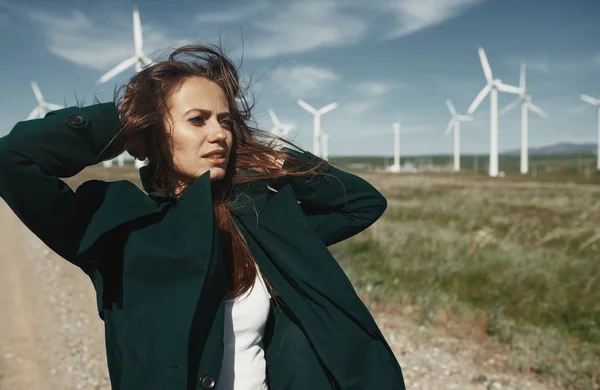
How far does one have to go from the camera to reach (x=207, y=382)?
1.71 m

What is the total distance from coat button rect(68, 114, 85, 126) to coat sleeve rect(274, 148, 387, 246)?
871mm

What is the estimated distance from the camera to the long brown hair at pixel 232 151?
6.78 ft

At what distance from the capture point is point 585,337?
21.3ft

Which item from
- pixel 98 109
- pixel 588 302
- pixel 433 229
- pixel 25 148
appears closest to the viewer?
pixel 25 148

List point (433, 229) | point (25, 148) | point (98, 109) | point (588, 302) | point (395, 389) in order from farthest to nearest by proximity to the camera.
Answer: point (433, 229) → point (588, 302) → point (395, 389) → point (98, 109) → point (25, 148)

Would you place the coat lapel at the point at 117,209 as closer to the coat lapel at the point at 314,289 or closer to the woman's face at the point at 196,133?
the woman's face at the point at 196,133

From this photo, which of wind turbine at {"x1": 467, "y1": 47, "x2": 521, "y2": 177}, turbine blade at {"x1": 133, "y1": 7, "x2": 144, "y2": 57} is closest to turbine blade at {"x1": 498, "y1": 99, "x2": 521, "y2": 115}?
wind turbine at {"x1": 467, "y1": 47, "x2": 521, "y2": 177}

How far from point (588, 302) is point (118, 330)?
7.65 metres

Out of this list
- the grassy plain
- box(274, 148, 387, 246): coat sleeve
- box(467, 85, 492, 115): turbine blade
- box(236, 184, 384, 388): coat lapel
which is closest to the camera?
box(236, 184, 384, 388): coat lapel

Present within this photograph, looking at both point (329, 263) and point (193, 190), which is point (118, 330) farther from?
point (329, 263)

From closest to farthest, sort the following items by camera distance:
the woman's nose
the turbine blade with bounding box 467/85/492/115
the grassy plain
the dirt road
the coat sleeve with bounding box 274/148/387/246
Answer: the woman's nose
the coat sleeve with bounding box 274/148/387/246
the dirt road
the grassy plain
the turbine blade with bounding box 467/85/492/115

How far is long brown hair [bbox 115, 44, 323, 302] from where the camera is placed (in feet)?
6.78

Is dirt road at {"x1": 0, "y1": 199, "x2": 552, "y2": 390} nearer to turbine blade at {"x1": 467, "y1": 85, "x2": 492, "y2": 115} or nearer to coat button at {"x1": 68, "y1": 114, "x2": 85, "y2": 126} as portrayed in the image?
coat button at {"x1": 68, "y1": 114, "x2": 85, "y2": 126}

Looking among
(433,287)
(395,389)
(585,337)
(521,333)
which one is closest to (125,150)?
(395,389)
